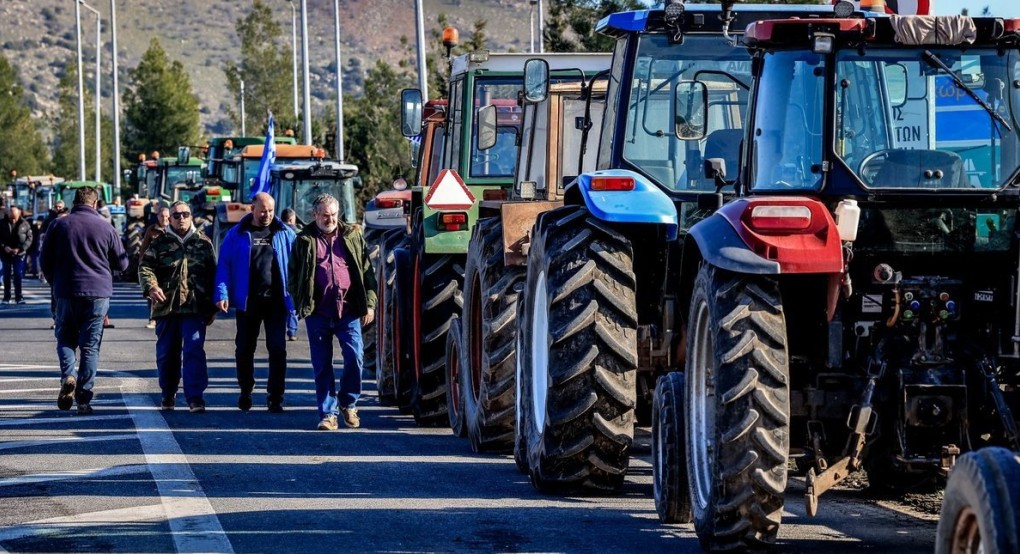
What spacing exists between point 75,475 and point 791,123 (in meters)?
5.24

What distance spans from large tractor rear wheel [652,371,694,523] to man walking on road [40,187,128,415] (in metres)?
7.56

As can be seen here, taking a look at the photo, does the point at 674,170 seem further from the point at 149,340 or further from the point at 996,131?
the point at 149,340

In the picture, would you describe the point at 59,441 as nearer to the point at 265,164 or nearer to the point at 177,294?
the point at 177,294

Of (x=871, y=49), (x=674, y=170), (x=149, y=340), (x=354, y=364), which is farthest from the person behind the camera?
(x=149, y=340)

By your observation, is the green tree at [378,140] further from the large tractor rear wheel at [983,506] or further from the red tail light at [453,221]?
the large tractor rear wheel at [983,506]

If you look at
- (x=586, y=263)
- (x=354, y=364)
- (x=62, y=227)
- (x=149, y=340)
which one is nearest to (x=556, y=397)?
(x=586, y=263)

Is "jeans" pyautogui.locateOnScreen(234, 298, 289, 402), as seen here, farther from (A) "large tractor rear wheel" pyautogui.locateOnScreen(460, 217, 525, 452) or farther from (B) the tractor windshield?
(B) the tractor windshield

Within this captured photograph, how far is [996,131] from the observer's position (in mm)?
8375

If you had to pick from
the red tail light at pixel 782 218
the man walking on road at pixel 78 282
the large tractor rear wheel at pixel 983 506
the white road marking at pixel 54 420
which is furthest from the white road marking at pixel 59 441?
the large tractor rear wheel at pixel 983 506

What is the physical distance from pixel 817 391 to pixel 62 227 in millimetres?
9299

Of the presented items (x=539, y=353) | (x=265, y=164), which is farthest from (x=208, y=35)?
(x=539, y=353)

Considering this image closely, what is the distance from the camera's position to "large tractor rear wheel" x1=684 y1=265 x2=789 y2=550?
7.71 m

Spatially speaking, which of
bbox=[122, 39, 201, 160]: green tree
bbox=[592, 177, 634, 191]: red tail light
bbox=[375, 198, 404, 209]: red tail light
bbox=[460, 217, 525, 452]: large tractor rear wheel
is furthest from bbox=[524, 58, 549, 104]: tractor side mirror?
bbox=[122, 39, 201, 160]: green tree

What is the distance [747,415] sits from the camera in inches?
304
